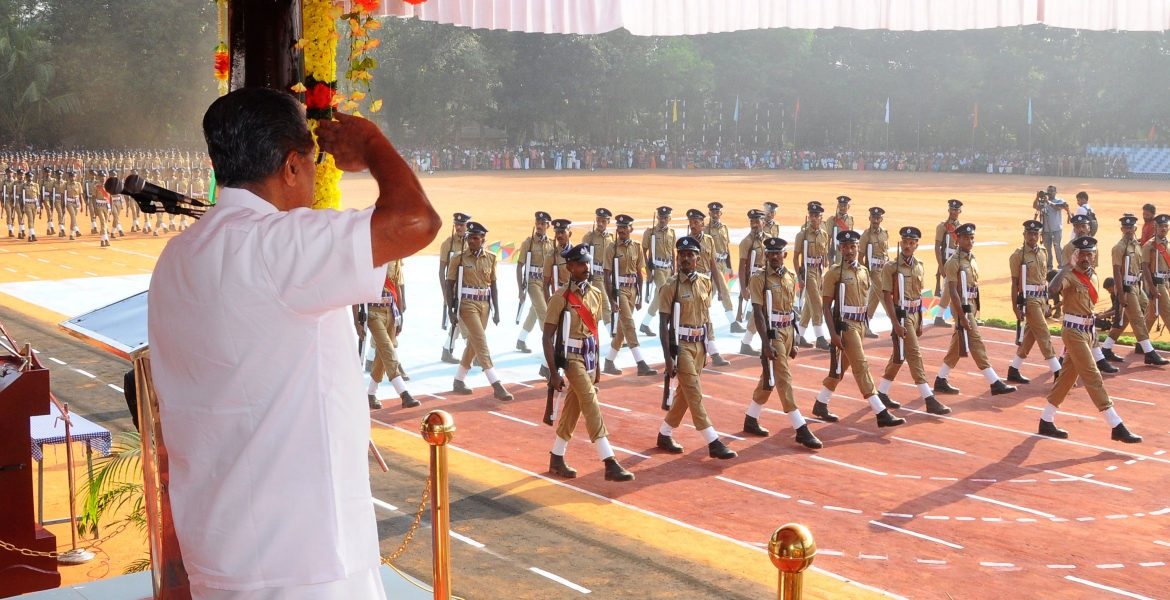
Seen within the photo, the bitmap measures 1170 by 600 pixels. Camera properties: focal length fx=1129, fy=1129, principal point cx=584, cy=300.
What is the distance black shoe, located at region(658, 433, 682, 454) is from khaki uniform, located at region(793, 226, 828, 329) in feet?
19.6

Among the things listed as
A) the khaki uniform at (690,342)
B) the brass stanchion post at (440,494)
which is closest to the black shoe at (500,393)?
the khaki uniform at (690,342)

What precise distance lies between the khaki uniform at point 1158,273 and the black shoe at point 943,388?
357 centimetres

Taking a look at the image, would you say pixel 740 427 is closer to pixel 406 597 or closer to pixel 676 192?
pixel 406 597

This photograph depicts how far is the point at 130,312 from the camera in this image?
169 inches

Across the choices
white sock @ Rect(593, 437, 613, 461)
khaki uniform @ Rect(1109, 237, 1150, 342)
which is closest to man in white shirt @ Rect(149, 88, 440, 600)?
white sock @ Rect(593, 437, 613, 461)

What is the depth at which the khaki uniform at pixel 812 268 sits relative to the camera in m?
16.0

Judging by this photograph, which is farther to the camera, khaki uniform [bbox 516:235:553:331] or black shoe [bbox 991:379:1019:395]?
khaki uniform [bbox 516:235:553:331]

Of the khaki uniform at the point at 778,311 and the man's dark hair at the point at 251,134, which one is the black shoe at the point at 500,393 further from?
the man's dark hair at the point at 251,134

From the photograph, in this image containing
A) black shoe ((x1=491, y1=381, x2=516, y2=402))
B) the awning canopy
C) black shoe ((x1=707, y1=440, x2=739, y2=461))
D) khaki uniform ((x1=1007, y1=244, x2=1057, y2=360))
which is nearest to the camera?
the awning canopy

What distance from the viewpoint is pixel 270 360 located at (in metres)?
2.24

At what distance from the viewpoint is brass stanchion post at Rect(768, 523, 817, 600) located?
9.50 ft

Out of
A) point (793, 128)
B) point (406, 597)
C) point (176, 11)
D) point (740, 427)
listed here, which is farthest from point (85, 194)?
point (793, 128)

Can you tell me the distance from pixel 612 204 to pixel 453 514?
115 feet

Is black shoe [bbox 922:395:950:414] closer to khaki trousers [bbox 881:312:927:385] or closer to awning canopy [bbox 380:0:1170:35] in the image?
khaki trousers [bbox 881:312:927:385]
